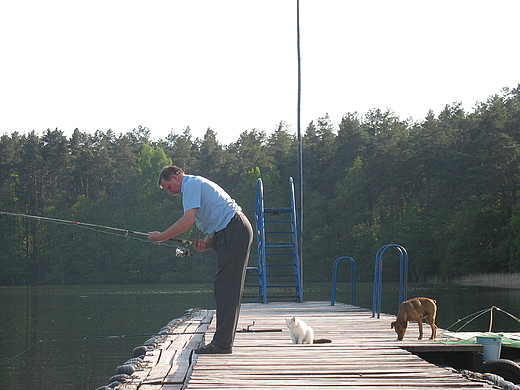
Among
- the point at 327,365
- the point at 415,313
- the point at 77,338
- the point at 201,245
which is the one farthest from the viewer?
the point at 77,338

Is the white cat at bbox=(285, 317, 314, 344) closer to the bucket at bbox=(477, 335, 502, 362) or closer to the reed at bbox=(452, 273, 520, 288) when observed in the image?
the bucket at bbox=(477, 335, 502, 362)

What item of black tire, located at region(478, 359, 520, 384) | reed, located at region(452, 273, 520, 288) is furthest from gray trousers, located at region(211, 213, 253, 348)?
reed, located at region(452, 273, 520, 288)

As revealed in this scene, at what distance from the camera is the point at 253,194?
6869cm

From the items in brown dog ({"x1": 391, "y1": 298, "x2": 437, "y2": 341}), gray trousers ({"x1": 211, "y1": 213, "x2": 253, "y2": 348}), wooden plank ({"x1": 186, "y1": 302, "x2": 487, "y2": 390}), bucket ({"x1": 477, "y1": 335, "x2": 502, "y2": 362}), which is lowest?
bucket ({"x1": 477, "y1": 335, "x2": 502, "y2": 362})

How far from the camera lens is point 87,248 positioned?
6906 cm

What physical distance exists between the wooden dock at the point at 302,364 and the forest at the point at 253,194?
45.9 meters

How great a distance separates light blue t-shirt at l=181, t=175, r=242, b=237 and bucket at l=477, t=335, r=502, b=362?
301cm

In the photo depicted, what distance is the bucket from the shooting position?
723cm

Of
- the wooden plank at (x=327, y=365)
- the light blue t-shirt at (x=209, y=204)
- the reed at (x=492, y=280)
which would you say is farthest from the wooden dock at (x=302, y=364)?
the reed at (x=492, y=280)

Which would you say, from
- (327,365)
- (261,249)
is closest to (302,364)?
(327,365)

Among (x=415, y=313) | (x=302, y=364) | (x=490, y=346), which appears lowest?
Result: (x=490, y=346)

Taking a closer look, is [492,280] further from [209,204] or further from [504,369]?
[209,204]

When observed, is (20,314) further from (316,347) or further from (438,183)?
(438,183)

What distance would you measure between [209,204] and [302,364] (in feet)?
4.95
